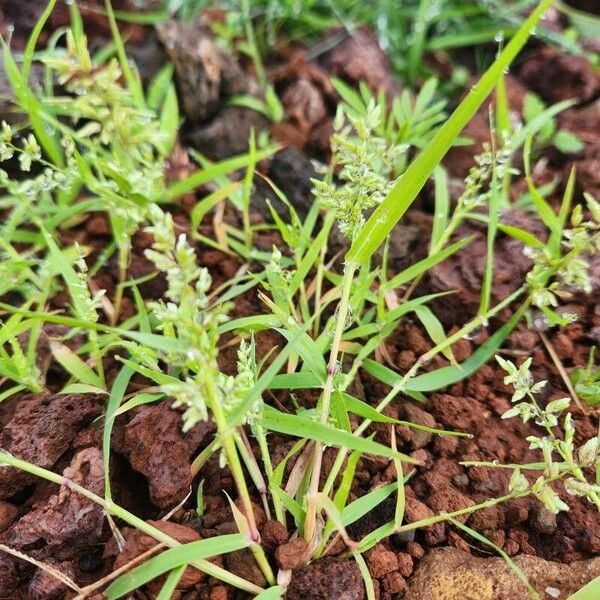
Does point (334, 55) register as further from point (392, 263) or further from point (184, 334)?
point (184, 334)

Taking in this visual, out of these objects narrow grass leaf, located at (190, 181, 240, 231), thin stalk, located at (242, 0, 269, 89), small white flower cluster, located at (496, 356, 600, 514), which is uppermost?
thin stalk, located at (242, 0, 269, 89)

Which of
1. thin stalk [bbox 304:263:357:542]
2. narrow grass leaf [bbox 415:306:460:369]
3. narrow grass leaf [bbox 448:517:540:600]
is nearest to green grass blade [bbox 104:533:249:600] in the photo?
thin stalk [bbox 304:263:357:542]

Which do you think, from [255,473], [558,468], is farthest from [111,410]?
[558,468]

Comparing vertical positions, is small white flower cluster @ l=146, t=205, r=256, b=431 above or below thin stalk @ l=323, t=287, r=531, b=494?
above

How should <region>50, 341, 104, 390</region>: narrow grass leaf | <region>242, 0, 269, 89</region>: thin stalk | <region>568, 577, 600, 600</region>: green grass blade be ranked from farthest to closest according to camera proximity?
<region>242, 0, 269, 89</region>: thin stalk → <region>50, 341, 104, 390</region>: narrow grass leaf → <region>568, 577, 600, 600</region>: green grass blade

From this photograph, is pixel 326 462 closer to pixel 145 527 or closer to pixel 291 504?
pixel 291 504

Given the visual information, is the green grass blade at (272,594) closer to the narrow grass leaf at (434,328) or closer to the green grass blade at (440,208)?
the narrow grass leaf at (434,328)

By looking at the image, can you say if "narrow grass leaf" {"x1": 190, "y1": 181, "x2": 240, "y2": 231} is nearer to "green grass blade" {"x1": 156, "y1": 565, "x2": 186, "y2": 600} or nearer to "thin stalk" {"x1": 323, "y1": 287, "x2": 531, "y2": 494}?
"thin stalk" {"x1": 323, "y1": 287, "x2": 531, "y2": 494}
